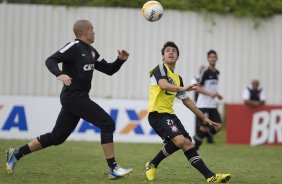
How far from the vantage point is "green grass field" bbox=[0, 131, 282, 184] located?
422 inches

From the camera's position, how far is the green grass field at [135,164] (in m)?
10.7

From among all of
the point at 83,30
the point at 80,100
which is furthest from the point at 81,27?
the point at 80,100

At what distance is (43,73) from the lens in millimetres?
22219

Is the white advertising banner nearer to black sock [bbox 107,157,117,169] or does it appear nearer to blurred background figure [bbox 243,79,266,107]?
blurred background figure [bbox 243,79,266,107]

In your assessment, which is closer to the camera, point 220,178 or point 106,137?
point 220,178

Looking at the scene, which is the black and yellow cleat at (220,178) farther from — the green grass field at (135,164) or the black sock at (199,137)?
the black sock at (199,137)

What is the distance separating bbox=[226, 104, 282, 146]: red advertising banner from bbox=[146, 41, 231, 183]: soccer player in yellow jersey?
9.23 metres

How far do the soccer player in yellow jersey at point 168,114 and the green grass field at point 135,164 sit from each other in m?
0.35

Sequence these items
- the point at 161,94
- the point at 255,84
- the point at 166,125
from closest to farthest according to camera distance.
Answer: the point at 166,125
the point at 161,94
the point at 255,84

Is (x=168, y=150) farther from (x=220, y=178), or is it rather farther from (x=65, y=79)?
(x=65, y=79)

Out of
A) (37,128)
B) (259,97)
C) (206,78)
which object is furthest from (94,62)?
(259,97)

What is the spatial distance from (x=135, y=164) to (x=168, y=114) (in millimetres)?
2862

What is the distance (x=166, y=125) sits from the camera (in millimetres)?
10539

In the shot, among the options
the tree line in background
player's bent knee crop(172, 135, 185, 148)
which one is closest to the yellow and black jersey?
player's bent knee crop(172, 135, 185, 148)
